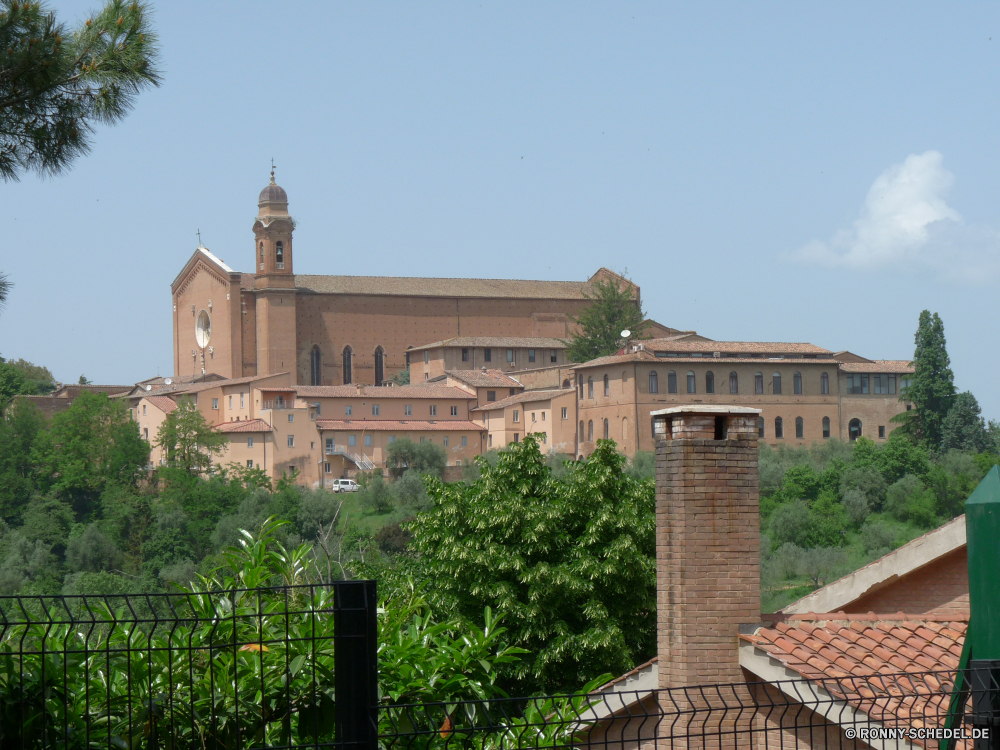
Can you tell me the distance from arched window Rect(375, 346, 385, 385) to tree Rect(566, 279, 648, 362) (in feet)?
37.3

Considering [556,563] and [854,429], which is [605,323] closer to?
[854,429]

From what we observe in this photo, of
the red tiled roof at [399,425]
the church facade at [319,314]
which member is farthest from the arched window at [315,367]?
the red tiled roof at [399,425]

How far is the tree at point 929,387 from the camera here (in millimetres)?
58000

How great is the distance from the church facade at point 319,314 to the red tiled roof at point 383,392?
747 cm

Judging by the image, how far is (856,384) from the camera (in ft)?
194

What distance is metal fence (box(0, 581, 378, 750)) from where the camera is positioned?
144 inches

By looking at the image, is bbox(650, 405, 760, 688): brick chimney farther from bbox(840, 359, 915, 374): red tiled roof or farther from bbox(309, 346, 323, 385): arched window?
bbox(309, 346, 323, 385): arched window

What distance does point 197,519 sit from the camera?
57156 mm

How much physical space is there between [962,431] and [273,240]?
39161mm

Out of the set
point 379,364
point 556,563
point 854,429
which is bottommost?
point 556,563

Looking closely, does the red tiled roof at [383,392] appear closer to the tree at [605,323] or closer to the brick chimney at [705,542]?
the tree at [605,323]

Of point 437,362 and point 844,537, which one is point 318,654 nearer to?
point 844,537

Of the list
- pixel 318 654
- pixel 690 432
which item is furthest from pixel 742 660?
pixel 318 654

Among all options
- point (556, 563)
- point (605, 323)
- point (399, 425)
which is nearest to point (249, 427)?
point (399, 425)
